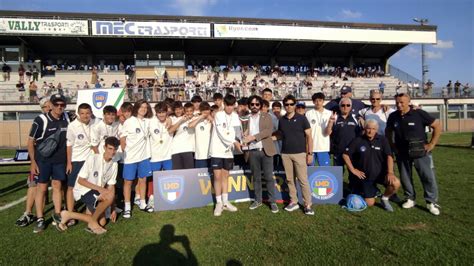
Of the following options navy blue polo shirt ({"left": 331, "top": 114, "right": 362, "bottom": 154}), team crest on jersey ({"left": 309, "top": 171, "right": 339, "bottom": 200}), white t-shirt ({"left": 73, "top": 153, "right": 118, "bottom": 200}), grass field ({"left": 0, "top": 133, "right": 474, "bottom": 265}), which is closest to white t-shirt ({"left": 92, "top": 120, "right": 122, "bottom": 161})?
white t-shirt ({"left": 73, "top": 153, "right": 118, "bottom": 200})

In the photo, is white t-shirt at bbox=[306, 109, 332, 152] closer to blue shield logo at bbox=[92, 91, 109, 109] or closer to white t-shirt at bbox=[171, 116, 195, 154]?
white t-shirt at bbox=[171, 116, 195, 154]

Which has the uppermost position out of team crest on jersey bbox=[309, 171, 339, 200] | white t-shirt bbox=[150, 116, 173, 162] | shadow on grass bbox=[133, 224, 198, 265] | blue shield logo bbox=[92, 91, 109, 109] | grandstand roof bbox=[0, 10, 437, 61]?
grandstand roof bbox=[0, 10, 437, 61]

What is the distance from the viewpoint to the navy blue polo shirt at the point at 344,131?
20.7ft

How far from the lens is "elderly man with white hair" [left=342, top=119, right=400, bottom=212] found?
5.82 m

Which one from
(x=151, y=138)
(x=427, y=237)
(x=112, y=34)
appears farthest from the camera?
(x=112, y=34)

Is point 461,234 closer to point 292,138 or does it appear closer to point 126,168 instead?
point 292,138

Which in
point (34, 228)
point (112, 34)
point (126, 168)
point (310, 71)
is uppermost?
point (112, 34)

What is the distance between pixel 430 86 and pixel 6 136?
36.5 meters

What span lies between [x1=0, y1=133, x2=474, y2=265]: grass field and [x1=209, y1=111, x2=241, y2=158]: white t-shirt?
1.13m

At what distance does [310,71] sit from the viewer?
33531mm

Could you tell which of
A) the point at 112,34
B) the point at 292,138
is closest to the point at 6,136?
the point at 112,34

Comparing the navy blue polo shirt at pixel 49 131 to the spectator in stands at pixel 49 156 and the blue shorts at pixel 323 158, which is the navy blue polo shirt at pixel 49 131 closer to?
the spectator in stands at pixel 49 156

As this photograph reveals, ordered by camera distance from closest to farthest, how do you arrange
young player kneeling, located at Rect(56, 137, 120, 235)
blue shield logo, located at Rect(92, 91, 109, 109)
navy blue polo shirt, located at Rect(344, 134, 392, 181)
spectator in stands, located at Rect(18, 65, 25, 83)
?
young player kneeling, located at Rect(56, 137, 120, 235)
navy blue polo shirt, located at Rect(344, 134, 392, 181)
blue shield logo, located at Rect(92, 91, 109, 109)
spectator in stands, located at Rect(18, 65, 25, 83)

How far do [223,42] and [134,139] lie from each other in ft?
85.9
